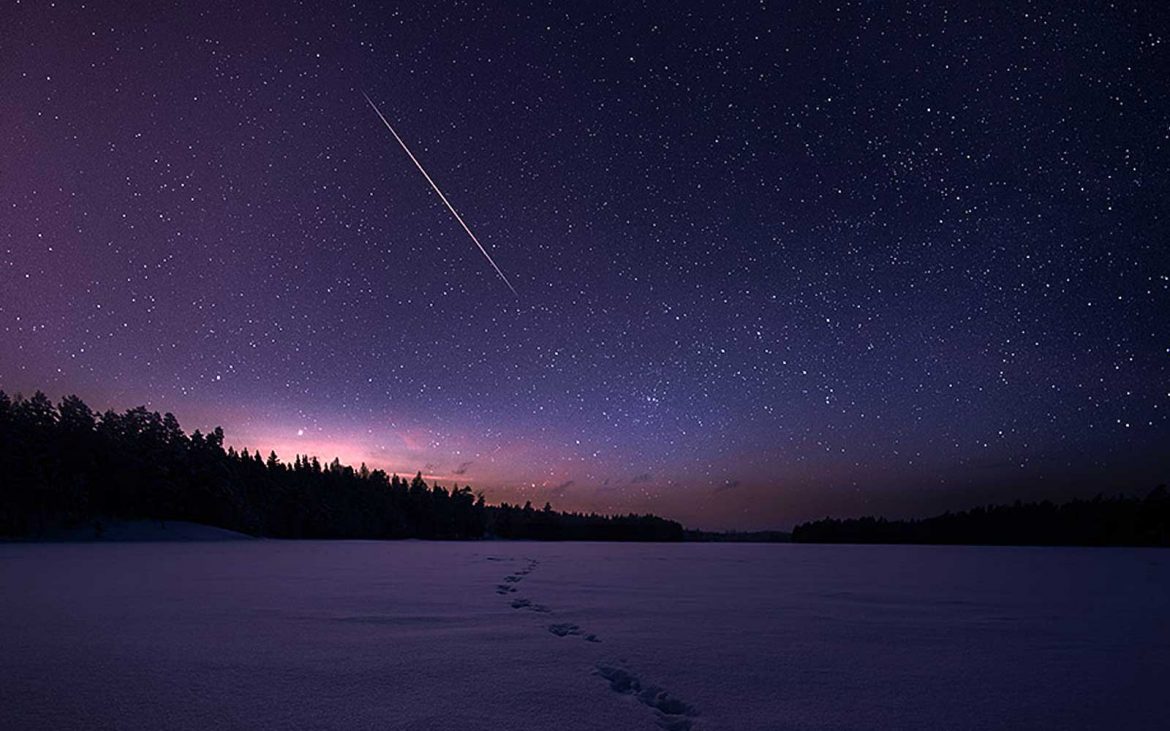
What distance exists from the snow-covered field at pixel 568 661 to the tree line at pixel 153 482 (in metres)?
56.9

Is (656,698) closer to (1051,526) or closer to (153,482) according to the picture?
(153,482)

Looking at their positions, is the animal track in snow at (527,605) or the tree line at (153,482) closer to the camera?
the animal track in snow at (527,605)

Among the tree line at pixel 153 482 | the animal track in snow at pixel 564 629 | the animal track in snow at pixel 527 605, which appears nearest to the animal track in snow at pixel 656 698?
the animal track in snow at pixel 564 629

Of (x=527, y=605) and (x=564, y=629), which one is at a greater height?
(x=564, y=629)

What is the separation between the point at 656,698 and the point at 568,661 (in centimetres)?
116

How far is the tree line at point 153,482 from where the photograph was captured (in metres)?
52.9

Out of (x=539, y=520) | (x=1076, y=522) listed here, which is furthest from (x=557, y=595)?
(x=539, y=520)

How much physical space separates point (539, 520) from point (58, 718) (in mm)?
133799

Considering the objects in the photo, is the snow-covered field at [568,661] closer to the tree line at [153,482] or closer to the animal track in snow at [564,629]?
the animal track in snow at [564,629]

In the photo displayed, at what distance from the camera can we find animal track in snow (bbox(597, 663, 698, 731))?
3648 mm

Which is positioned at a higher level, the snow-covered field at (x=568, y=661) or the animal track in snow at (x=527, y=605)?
the snow-covered field at (x=568, y=661)

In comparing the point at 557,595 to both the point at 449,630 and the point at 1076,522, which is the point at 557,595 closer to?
the point at 449,630

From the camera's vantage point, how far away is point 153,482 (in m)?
60.4

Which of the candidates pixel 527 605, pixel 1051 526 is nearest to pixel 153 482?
pixel 527 605
